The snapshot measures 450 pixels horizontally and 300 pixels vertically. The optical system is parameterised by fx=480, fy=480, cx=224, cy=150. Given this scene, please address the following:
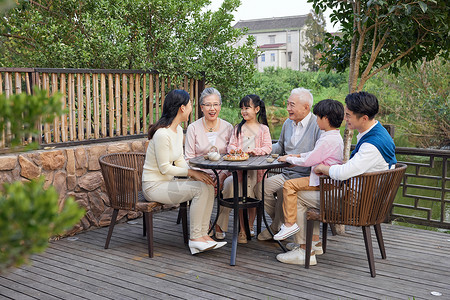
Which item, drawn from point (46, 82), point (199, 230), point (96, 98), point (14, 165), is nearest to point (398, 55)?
point (199, 230)

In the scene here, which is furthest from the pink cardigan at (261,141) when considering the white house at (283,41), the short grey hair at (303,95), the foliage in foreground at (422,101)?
the white house at (283,41)

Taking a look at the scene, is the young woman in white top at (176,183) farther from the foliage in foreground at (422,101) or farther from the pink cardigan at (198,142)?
the foliage in foreground at (422,101)

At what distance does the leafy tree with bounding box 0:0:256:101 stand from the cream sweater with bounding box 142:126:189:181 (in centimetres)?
154

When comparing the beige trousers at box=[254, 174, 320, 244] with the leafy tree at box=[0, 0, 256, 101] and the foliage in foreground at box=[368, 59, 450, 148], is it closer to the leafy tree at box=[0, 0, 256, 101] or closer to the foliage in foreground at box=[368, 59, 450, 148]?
the leafy tree at box=[0, 0, 256, 101]

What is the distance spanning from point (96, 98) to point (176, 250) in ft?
5.77

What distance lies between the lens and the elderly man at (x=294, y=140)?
3.95 meters

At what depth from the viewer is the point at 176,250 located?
3.94 meters

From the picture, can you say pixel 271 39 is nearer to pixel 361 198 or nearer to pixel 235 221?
pixel 235 221

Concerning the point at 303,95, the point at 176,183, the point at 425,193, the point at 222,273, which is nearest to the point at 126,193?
the point at 176,183

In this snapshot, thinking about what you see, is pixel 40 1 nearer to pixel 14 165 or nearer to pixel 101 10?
pixel 101 10

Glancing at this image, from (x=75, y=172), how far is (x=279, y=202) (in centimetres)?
186

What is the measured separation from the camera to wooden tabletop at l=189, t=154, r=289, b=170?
347cm

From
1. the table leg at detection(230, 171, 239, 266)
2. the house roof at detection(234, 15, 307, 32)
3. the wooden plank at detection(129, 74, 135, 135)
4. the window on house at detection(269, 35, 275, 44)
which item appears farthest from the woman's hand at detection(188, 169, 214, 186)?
the window on house at detection(269, 35, 275, 44)

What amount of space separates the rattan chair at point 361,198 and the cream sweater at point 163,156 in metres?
1.14
